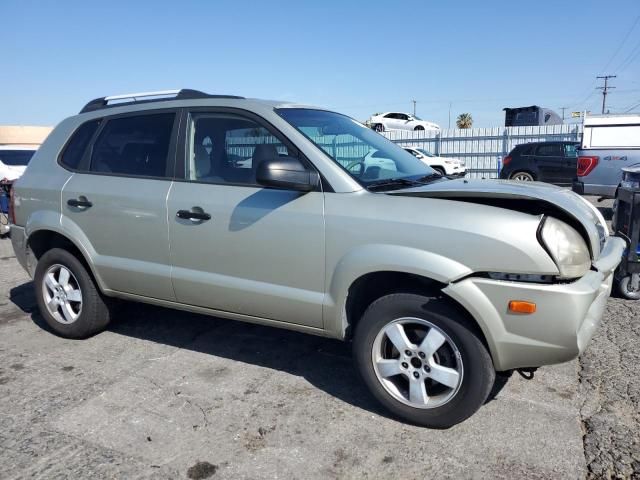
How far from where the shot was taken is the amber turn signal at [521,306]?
2615 mm

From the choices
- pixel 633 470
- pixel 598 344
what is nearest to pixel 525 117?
pixel 598 344

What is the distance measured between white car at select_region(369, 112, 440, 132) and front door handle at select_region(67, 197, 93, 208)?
26157 millimetres

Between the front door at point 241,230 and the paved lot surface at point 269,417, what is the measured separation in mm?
556

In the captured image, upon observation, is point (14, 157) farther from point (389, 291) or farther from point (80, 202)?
point (389, 291)

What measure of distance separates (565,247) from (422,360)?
95 centimetres

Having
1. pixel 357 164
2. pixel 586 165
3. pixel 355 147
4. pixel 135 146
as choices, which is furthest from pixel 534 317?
pixel 586 165

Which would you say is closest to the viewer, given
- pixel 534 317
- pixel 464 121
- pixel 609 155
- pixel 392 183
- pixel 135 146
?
pixel 534 317

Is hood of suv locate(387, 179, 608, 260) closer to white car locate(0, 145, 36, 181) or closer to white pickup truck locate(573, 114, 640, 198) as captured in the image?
white pickup truck locate(573, 114, 640, 198)

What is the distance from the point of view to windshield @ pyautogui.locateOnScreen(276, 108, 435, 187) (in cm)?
340

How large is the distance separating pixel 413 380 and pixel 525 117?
28396 millimetres

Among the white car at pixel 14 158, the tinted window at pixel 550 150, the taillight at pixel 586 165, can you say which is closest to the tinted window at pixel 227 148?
the taillight at pixel 586 165

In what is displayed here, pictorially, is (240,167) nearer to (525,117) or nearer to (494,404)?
(494,404)

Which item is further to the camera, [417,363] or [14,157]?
[14,157]

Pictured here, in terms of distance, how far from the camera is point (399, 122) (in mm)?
A: 30312
